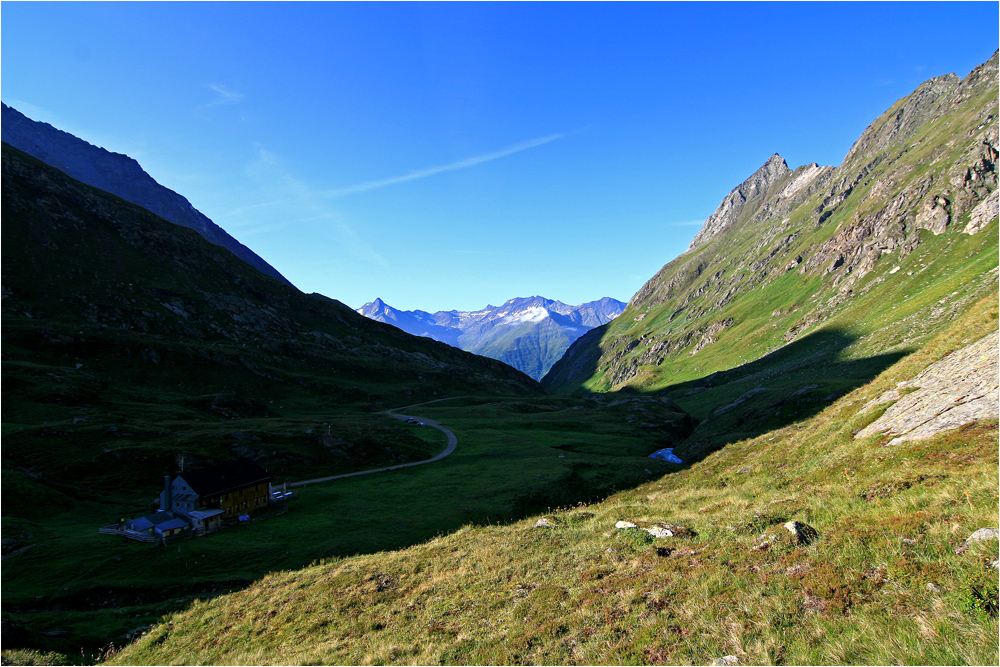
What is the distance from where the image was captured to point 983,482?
45.0ft

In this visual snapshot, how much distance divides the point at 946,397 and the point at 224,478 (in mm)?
64079

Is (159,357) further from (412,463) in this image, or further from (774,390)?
(774,390)

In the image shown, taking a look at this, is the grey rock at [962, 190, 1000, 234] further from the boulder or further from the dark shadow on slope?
Answer: the boulder

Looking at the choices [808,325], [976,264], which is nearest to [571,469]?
[976,264]

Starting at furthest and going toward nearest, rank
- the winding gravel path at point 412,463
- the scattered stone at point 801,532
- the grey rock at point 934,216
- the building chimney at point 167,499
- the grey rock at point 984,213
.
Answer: the grey rock at point 934,216 < the grey rock at point 984,213 < the winding gravel path at point 412,463 < the building chimney at point 167,499 < the scattered stone at point 801,532

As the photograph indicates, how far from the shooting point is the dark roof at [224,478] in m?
47.9

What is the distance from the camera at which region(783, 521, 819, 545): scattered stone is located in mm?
14688

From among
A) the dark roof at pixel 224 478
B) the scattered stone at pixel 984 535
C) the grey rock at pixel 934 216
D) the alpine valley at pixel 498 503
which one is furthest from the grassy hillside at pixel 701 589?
the grey rock at pixel 934 216

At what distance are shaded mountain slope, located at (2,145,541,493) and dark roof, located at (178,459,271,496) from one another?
13783 millimetres

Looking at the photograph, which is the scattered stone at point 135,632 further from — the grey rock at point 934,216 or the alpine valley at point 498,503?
the grey rock at point 934,216

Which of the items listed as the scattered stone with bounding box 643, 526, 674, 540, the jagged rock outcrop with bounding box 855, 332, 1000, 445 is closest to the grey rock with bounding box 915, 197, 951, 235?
the jagged rock outcrop with bounding box 855, 332, 1000, 445

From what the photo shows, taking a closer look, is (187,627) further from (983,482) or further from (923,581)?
(983,482)

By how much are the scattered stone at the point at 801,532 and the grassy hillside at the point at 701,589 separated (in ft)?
0.61

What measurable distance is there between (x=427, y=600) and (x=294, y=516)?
39.6 m
